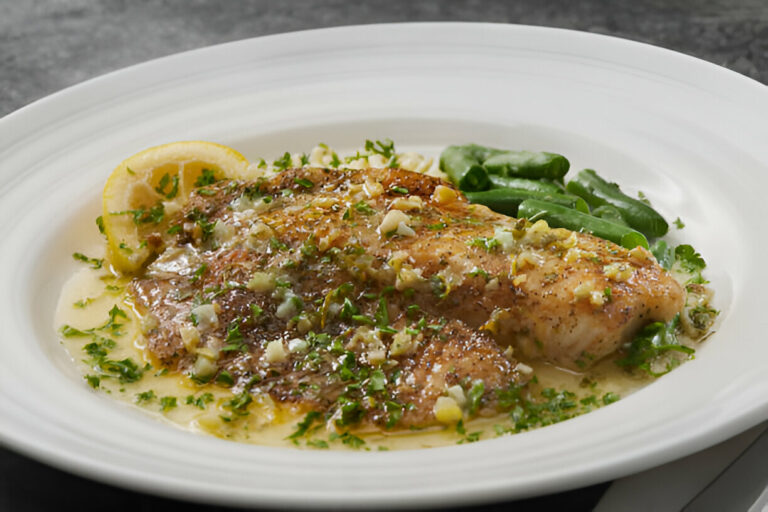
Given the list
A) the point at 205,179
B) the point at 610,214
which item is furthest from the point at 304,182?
the point at 610,214

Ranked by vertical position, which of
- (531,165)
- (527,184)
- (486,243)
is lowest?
(486,243)

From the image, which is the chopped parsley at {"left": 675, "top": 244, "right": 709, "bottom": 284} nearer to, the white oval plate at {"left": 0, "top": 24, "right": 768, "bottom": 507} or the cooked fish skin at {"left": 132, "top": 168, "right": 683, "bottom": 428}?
the white oval plate at {"left": 0, "top": 24, "right": 768, "bottom": 507}

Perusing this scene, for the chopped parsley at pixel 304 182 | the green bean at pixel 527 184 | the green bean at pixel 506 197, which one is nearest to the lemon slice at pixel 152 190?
the chopped parsley at pixel 304 182

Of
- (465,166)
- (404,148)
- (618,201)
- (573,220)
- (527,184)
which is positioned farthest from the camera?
(404,148)

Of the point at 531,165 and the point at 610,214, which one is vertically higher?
the point at 531,165

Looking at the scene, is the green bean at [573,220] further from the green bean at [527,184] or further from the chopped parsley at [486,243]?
the chopped parsley at [486,243]

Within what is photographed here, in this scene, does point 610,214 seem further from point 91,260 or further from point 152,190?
point 91,260

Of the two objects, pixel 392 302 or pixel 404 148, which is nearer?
pixel 392 302
